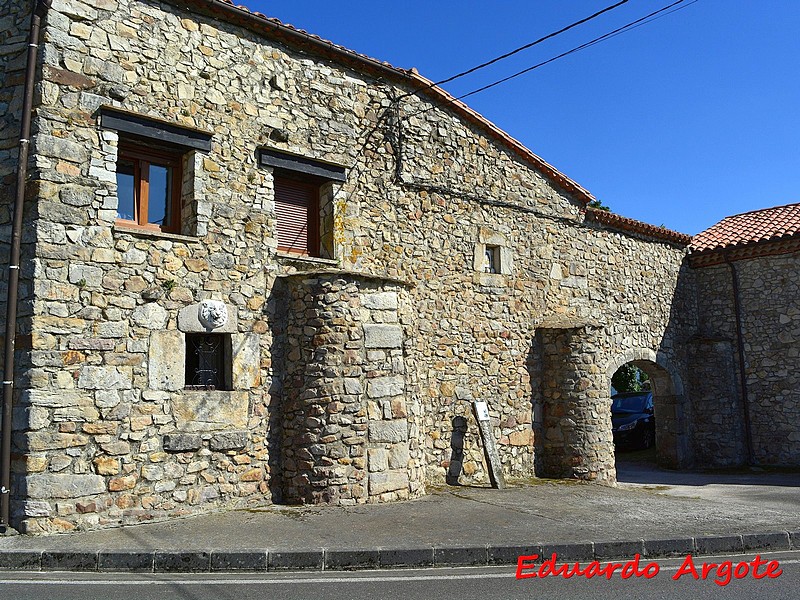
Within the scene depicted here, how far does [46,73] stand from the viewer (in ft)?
24.9

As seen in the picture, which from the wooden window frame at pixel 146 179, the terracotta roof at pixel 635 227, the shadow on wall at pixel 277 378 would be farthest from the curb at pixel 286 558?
the terracotta roof at pixel 635 227

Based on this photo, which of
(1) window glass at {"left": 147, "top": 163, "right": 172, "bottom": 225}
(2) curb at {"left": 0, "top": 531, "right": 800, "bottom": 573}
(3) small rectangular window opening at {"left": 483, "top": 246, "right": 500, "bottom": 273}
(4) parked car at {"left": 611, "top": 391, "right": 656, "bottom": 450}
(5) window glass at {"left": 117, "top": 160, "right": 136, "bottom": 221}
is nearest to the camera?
(2) curb at {"left": 0, "top": 531, "right": 800, "bottom": 573}

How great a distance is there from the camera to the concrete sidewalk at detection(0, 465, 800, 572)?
6117mm

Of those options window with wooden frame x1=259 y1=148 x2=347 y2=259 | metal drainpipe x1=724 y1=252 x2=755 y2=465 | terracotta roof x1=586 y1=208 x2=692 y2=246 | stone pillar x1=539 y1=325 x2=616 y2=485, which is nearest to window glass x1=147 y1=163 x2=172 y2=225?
Answer: window with wooden frame x1=259 y1=148 x2=347 y2=259

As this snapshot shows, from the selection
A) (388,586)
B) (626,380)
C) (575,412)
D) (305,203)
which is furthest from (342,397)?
(626,380)

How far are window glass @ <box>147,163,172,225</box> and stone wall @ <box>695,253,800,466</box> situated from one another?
12012mm

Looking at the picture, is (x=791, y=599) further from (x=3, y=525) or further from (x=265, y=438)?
(x=3, y=525)

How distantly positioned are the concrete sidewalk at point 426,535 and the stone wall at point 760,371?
542 cm

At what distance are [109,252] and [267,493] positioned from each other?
3560 mm

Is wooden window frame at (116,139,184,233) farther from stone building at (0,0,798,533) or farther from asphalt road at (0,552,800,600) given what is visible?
asphalt road at (0,552,800,600)

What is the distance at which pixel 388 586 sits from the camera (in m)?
5.45

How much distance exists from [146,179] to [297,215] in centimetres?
218

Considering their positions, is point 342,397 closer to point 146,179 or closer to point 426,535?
point 426,535

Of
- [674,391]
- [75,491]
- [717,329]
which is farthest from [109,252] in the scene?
[717,329]
